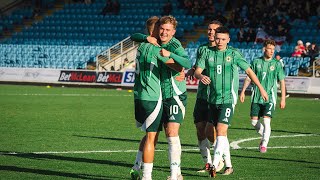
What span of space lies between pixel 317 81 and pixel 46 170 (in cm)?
2406

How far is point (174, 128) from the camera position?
10555 mm

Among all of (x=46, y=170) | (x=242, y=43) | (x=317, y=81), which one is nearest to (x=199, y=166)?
(x=46, y=170)

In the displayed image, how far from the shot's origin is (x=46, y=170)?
11883 millimetres

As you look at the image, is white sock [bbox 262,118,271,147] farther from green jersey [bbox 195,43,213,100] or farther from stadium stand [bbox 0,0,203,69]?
stadium stand [bbox 0,0,203,69]

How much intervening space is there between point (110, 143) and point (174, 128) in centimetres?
571

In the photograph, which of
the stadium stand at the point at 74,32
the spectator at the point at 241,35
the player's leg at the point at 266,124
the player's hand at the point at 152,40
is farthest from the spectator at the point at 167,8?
the player's hand at the point at 152,40

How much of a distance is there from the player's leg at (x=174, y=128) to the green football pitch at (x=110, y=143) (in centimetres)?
96

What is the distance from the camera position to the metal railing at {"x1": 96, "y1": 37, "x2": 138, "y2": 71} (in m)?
43.1

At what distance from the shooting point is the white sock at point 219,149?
1160cm

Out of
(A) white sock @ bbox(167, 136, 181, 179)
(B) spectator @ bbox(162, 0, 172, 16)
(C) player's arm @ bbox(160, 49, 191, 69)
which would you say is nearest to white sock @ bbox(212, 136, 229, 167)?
(A) white sock @ bbox(167, 136, 181, 179)

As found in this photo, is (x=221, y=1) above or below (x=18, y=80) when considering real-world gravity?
above

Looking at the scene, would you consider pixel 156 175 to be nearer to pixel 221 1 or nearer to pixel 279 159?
pixel 279 159

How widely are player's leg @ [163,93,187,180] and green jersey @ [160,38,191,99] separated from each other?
10cm

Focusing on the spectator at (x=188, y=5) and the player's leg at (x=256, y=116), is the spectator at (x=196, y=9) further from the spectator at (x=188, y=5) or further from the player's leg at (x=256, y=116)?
the player's leg at (x=256, y=116)
